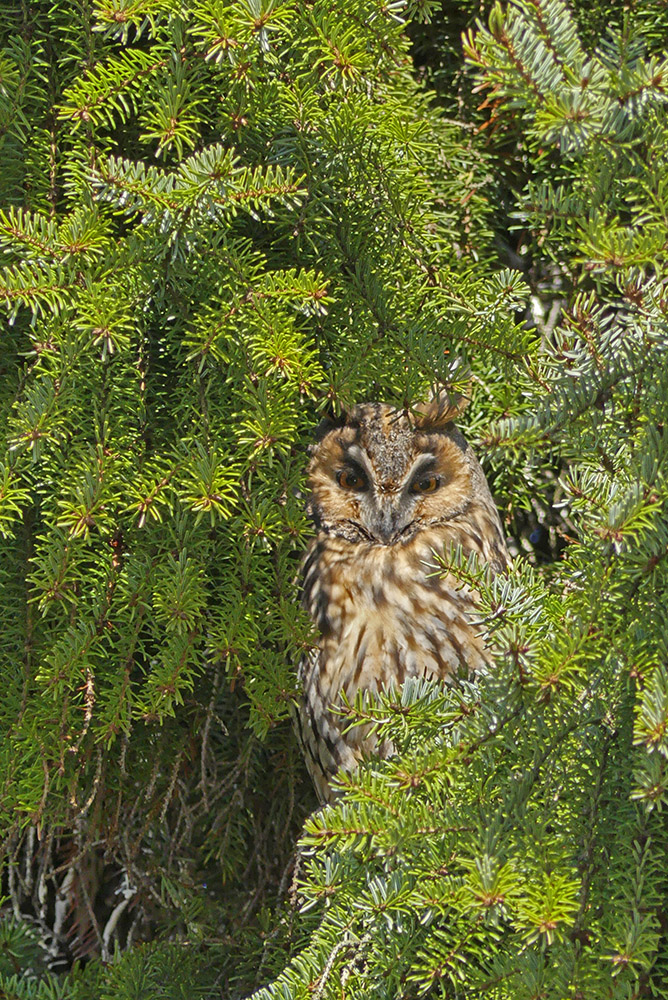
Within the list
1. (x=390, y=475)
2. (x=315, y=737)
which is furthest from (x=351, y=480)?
(x=315, y=737)

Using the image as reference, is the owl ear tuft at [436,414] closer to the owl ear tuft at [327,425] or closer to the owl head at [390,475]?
the owl head at [390,475]

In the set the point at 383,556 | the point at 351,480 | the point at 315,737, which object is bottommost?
the point at 315,737

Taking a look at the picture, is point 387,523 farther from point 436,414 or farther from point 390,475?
point 436,414

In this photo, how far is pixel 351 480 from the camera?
1.69 metres

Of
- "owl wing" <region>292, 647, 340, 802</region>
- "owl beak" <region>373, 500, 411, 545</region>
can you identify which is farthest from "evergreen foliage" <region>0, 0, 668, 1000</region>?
"owl beak" <region>373, 500, 411, 545</region>

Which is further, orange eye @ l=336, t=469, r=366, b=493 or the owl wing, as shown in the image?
orange eye @ l=336, t=469, r=366, b=493

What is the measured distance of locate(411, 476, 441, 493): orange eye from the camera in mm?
1691

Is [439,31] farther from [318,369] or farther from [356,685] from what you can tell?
[356,685]

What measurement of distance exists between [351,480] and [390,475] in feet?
0.26

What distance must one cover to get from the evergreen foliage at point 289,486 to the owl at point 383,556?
3.5 inches

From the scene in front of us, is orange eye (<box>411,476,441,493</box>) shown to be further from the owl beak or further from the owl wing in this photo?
the owl wing

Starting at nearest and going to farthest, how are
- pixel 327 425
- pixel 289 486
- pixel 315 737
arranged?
pixel 289 486, pixel 315 737, pixel 327 425

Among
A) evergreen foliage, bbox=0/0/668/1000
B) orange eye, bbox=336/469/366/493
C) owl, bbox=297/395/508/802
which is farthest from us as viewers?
orange eye, bbox=336/469/366/493

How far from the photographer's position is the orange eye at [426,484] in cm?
169
